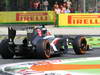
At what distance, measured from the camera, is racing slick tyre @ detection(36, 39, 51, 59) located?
39.7 ft

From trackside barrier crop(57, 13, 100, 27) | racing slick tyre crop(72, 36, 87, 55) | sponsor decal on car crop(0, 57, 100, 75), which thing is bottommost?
trackside barrier crop(57, 13, 100, 27)

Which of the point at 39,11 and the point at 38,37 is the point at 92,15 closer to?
the point at 39,11

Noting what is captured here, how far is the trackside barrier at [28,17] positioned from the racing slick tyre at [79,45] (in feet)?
56.0

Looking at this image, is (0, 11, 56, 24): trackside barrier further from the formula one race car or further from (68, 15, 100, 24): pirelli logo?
the formula one race car

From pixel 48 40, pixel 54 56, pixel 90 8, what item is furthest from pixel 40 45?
pixel 90 8

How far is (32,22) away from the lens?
31.3 metres

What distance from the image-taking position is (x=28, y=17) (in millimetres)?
31547

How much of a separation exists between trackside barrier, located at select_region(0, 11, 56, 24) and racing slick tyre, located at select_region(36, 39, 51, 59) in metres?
18.6

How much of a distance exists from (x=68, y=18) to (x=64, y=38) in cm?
1649

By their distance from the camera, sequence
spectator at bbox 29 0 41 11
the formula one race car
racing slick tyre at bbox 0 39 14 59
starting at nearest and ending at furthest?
the formula one race car, racing slick tyre at bbox 0 39 14 59, spectator at bbox 29 0 41 11

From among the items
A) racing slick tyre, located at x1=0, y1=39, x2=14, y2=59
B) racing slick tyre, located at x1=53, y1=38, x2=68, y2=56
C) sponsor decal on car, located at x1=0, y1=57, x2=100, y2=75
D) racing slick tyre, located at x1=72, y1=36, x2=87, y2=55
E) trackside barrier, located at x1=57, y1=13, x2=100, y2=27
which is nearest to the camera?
sponsor decal on car, located at x1=0, y1=57, x2=100, y2=75

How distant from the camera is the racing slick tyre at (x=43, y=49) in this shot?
39.7 ft

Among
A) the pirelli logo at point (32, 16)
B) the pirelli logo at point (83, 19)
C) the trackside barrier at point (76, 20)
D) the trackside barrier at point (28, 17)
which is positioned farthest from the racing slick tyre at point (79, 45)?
the pirelli logo at point (32, 16)

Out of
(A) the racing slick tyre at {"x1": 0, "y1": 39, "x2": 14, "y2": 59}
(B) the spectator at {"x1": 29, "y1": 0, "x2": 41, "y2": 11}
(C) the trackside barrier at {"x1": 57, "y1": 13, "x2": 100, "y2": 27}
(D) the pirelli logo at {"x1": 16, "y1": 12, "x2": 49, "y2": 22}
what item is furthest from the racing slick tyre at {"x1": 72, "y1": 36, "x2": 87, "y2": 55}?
(B) the spectator at {"x1": 29, "y1": 0, "x2": 41, "y2": 11}
